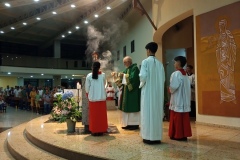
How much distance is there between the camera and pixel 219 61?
16.2 ft

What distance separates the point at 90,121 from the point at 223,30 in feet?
10.6

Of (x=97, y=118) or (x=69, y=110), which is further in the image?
(x=69, y=110)

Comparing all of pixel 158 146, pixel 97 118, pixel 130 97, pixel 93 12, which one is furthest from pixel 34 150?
pixel 93 12

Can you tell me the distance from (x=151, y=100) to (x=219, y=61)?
2219mm

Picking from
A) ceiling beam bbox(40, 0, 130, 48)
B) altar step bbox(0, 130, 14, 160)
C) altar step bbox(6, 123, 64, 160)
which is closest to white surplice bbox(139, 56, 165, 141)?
altar step bbox(6, 123, 64, 160)

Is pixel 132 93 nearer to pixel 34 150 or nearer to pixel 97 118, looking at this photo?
pixel 97 118

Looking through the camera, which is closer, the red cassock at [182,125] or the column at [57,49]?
the red cassock at [182,125]

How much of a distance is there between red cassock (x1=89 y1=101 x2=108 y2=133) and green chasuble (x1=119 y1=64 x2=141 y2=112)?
22.2 inches

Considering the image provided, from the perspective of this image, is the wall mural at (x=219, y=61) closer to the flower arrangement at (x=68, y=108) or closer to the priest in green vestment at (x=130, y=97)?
the priest in green vestment at (x=130, y=97)

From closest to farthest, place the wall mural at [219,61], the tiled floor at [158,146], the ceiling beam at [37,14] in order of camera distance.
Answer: the tiled floor at [158,146] < the wall mural at [219,61] < the ceiling beam at [37,14]

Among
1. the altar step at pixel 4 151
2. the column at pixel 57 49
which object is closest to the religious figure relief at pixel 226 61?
the altar step at pixel 4 151

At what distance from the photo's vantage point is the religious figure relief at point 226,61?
15.4 ft

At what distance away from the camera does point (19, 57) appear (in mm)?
17234

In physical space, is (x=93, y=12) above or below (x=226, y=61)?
above
